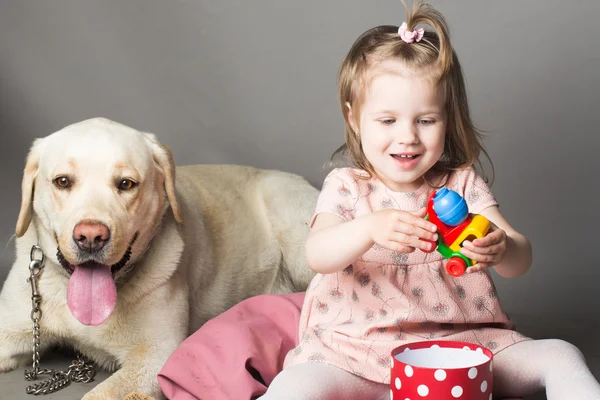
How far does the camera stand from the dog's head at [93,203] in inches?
107

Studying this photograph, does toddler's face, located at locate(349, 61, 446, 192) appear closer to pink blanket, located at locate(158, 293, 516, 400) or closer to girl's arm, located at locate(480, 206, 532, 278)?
girl's arm, located at locate(480, 206, 532, 278)

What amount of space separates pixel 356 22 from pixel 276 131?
677mm

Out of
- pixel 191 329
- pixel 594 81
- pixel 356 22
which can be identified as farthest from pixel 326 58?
pixel 191 329

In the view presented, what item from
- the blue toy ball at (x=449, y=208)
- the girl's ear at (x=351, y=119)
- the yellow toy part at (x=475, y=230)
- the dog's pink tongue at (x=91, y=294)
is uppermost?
the girl's ear at (x=351, y=119)

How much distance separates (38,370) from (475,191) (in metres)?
1.59

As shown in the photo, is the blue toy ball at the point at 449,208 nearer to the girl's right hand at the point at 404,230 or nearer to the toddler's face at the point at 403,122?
the girl's right hand at the point at 404,230

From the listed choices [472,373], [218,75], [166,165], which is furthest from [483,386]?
[218,75]

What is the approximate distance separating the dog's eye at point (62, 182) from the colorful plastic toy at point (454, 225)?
120 cm

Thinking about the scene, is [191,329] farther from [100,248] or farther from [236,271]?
[100,248]

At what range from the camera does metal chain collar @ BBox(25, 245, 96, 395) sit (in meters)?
2.94

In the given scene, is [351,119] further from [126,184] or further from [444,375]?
[444,375]

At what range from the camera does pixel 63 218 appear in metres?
2.75

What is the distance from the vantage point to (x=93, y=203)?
273cm

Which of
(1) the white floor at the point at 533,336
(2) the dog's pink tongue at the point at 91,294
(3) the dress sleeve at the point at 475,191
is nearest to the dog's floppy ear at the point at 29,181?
(2) the dog's pink tongue at the point at 91,294
